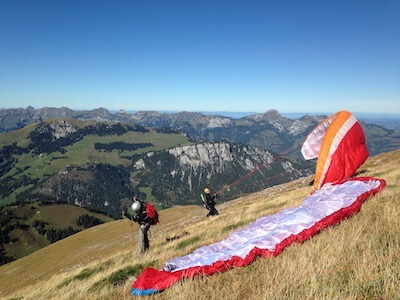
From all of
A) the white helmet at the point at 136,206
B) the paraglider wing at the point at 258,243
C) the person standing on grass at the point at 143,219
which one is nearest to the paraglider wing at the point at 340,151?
the paraglider wing at the point at 258,243

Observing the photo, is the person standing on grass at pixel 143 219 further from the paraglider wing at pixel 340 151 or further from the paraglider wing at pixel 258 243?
the paraglider wing at pixel 340 151

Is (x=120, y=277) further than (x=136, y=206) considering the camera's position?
No

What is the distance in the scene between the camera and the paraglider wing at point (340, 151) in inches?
602

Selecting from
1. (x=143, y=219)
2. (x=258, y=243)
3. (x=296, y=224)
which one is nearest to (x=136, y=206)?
(x=143, y=219)

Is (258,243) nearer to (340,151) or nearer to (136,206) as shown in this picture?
(136,206)

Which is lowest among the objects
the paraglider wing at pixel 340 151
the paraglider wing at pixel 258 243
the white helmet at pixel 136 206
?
the white helmet at pixel 136 206

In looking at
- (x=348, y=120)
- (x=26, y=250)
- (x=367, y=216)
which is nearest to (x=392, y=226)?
(x=367, y=216)

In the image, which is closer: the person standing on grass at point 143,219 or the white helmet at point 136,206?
the white helmet at point 136,206

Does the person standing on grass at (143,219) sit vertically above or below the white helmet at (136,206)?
below

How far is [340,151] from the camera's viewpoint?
51.4ft

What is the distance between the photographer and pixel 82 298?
9234 mm

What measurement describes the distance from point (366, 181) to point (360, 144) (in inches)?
214

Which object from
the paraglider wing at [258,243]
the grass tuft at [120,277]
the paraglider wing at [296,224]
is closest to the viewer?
the paraglider wing at [258,243]

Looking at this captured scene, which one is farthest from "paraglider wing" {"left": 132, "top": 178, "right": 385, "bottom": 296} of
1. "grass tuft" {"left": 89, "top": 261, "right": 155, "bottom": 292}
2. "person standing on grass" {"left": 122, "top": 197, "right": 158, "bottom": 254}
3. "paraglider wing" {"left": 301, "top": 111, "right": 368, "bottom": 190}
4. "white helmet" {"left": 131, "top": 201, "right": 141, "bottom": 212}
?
"person standing on grass" {"left": 122, "top": 197, "right": 158, "bottom": 254}
